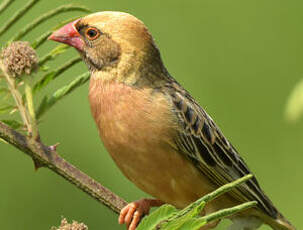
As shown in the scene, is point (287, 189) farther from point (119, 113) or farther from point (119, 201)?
point (119, 201)

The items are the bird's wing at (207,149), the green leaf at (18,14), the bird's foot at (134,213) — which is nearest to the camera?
the green leaf at (18,14)

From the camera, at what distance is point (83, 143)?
24.1ft

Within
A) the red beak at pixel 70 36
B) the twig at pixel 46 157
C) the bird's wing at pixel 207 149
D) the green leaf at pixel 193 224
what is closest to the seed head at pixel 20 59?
the twig at pixel 46 157

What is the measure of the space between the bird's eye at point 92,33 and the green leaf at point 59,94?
154cm

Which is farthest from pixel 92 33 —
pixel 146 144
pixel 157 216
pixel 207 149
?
pixel 157 216

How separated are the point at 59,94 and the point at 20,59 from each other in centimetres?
25

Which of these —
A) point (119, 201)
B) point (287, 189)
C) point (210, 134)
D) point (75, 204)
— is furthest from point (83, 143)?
point (119, 201)

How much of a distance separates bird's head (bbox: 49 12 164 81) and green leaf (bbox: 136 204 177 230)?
2.30 m

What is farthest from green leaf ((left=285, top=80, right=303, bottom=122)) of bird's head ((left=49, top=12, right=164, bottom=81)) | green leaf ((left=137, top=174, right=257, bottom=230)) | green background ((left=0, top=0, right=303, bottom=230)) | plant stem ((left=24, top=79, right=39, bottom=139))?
green background ((left=0, top=0, right=303, bottom=230))

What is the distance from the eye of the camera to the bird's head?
4.93 m

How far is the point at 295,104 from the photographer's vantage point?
3377 mm

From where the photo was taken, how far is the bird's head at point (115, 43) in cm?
493

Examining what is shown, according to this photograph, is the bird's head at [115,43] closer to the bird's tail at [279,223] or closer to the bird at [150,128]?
the bird at [150,128]

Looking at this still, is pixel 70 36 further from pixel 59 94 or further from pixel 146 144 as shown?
pixel 59 94
